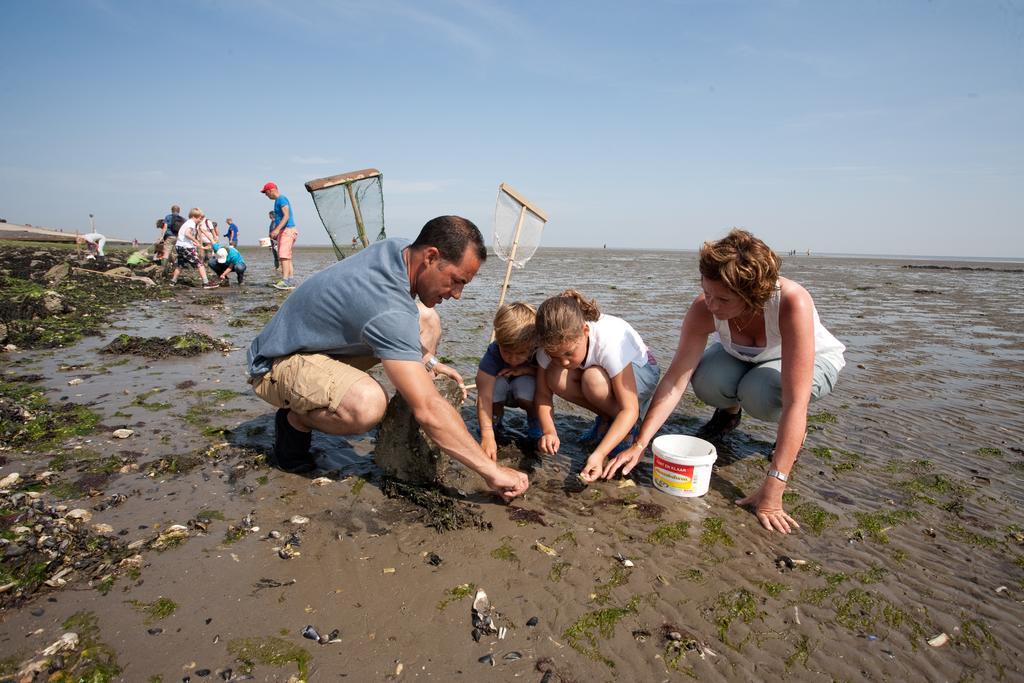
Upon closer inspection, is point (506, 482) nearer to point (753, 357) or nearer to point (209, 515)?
point (209, 515)

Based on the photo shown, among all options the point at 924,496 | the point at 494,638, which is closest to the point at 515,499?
the point at 494,638

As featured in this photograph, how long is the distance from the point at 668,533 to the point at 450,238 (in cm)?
211

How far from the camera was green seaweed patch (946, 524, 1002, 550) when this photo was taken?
312 cm

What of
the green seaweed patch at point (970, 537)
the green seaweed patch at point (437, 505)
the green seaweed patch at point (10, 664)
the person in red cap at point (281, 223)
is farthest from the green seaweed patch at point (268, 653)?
the person in red cap at point (281, 223)

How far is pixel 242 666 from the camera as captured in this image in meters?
2.15

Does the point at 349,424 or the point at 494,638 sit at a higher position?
the point at 349,424

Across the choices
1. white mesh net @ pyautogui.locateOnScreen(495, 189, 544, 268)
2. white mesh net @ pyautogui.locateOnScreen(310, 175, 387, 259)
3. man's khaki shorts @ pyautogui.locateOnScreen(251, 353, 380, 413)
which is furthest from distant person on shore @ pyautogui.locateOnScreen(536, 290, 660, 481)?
white mesh net @ pyautogui.locateOnScreen(310, 175, 387, 259)

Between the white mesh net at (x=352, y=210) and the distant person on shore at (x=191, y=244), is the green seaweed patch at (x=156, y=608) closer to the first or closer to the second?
the white mesh net at (x=352, y=210)

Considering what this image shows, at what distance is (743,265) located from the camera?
3.04 m

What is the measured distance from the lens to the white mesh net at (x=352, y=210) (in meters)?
7.53

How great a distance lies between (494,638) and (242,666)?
3.24ft

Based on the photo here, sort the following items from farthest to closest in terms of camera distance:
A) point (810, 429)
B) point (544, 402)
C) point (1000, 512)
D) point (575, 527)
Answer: point (810, 429), point (544, 402), point (1000, 512), point (575, 527)

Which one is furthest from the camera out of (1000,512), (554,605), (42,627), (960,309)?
(960,309)

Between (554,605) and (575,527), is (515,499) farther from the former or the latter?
(554,605)
